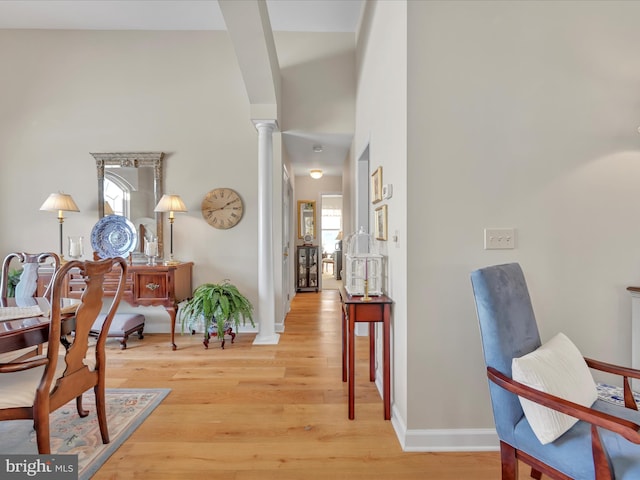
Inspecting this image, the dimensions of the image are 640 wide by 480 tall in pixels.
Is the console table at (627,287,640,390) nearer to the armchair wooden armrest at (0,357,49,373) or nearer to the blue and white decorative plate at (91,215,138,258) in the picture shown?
the armchair wooden armrest at (0,357,49,373)

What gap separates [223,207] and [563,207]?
3393mm

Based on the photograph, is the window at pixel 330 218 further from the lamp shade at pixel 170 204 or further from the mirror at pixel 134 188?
the lamp shade at pixel 170 204

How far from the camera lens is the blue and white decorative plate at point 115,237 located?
3.86 m

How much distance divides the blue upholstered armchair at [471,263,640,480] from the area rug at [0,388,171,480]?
77.9 inches

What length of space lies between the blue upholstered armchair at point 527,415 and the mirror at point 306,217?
5.91 m

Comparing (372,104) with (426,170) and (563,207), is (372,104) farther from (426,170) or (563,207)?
(563,207)

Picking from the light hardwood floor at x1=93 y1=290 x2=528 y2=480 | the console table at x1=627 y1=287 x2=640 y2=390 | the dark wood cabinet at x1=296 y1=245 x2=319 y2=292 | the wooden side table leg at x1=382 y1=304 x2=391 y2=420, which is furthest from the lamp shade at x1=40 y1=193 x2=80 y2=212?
the console table at x1=627 y1=287 x2=640 y2=390

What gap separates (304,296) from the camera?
640 centimetres

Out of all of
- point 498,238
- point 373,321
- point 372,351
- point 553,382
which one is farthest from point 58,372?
point 498,238

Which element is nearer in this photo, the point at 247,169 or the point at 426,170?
the point at 426,170

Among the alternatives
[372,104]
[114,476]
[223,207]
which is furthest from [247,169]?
[114,476]

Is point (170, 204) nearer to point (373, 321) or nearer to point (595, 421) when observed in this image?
point (373, 321)

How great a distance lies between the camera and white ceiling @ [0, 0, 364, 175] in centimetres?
354

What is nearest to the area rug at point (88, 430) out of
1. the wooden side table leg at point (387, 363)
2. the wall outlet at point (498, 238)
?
the wooden side table leg at point (387, 363)
